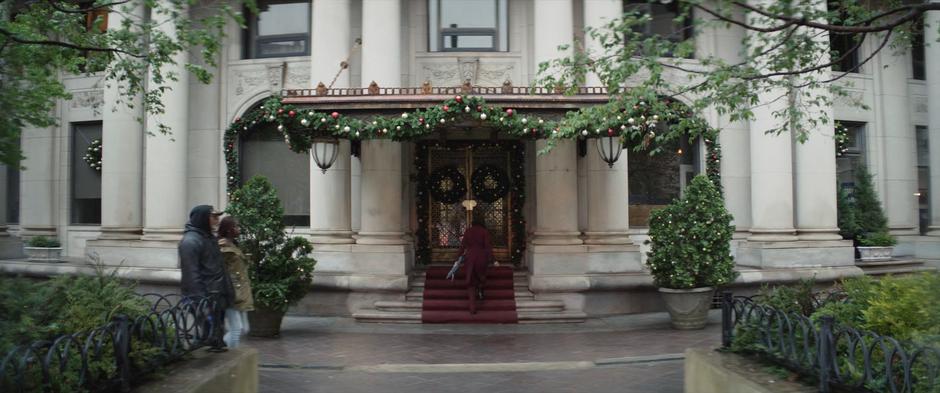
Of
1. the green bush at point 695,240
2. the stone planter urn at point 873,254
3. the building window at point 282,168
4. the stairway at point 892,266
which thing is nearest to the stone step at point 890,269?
the stairway at point 892,266

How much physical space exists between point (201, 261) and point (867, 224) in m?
16.4

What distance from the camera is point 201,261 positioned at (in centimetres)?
756

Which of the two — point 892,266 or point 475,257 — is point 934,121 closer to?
point 892,266

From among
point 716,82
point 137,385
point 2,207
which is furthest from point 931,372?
point 2,207

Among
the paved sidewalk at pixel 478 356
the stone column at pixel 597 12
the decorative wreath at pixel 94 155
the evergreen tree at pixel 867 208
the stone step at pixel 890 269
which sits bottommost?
the paved sidewalk at pixel 478 356

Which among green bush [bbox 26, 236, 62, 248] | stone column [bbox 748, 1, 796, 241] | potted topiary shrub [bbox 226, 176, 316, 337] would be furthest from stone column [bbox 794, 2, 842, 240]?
green bush [bbox 26, 236, 62, 248]

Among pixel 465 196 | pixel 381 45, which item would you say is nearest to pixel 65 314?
pixel 381 45

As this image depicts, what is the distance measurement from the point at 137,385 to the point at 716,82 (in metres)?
6.02

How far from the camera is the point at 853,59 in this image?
19.6 meters

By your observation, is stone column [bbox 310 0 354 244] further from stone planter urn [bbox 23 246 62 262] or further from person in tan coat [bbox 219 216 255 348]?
stone planter urn [bbox 23 246 62 262]

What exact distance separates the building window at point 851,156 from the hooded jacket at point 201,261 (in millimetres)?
16874

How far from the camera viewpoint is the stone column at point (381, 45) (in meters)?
14.1

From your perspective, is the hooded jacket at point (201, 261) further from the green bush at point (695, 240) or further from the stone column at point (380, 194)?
the green bush at point (695, 240)

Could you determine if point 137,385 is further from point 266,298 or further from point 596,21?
point 596,21
